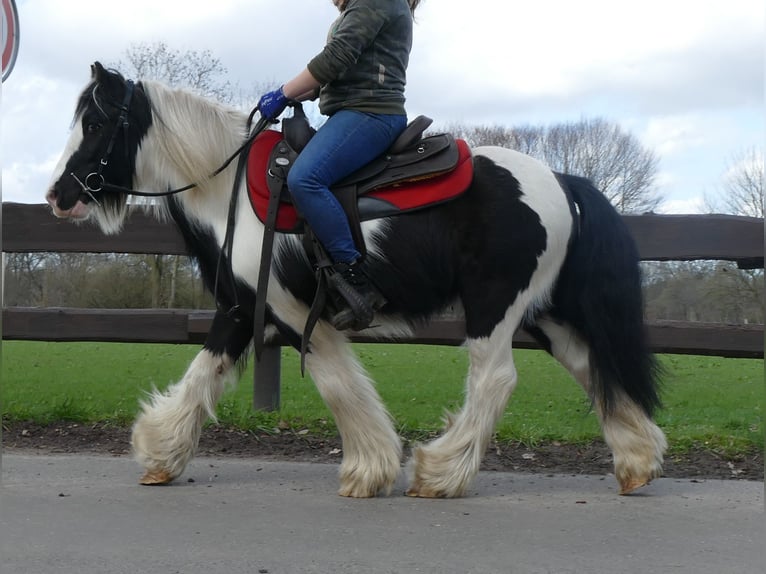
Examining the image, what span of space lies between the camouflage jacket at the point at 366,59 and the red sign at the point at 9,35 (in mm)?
1819

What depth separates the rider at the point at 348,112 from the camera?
174 inches

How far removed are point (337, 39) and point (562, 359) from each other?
2.10 meters

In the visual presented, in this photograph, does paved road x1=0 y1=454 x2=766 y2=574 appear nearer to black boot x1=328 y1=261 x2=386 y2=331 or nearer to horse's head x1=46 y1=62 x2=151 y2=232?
black boot x1=328 y1=261 x2=386 y2=331

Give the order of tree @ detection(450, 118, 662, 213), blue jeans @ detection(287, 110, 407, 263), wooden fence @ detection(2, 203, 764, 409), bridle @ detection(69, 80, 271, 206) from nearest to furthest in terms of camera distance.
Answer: blue jeans @ detection(287, 110, 407, 263) → bridle @ detection(69, 80, 271, 206) → wooden fence @ detection(2, 203, 764, 409) → tree @ detection(450, 118, 662, 213)

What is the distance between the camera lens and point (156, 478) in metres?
4.79

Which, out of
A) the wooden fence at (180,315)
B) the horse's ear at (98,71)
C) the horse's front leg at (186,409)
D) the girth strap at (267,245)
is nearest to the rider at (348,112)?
the girth strap at (267,245)

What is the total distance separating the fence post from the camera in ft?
22.1

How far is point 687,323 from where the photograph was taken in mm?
6219

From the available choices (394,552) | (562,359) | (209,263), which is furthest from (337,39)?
(394,552)

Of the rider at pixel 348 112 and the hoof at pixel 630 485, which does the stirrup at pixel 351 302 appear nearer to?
the rider at pixel 348 112

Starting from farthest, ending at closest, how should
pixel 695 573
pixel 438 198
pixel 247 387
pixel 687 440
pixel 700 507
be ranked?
pixel 247 387, pixel 687 440, pixel 438 198, pixel 700 507, pixel 695 573

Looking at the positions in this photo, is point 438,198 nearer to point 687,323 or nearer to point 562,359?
point 562,359

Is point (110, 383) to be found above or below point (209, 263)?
below

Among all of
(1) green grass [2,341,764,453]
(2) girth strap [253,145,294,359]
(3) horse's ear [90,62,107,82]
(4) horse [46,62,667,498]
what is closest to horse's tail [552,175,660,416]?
(4) horse [46,62,667,498]
